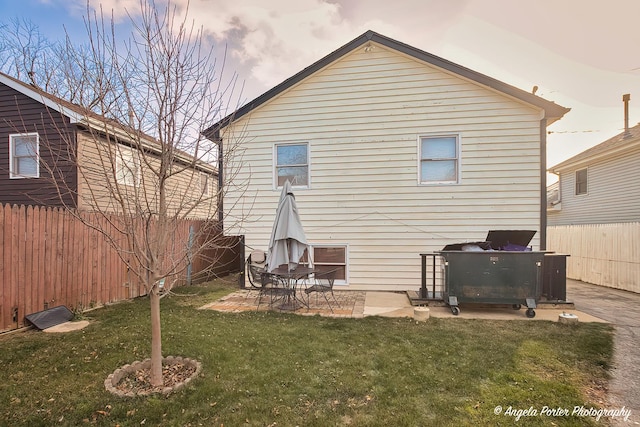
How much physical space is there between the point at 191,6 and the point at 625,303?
10482 mm

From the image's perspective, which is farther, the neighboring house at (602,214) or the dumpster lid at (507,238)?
the neighboring house at (602,214)

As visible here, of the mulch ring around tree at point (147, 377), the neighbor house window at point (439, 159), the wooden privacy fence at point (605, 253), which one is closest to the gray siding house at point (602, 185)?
the wooden privacy fence at point (605, 253)

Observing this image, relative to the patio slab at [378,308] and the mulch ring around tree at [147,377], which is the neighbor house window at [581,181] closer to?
the patio slab at [378,308]

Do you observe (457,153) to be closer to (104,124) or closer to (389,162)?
(389,162)

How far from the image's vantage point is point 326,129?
27.5 ft

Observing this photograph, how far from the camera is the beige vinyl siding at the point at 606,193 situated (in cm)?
1155

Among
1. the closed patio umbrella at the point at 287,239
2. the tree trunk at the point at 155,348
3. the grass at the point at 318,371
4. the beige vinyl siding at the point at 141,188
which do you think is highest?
the beige vinyl siding at the point at 141,188

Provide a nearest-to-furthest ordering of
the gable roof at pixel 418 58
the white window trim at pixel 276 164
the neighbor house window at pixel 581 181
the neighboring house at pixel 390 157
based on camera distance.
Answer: the gable roof at pixel 418 58 → the neighboring house at pixel 390 157 → the white window trim at pixel 276 164 → the neighbor house window at pixel 581 181

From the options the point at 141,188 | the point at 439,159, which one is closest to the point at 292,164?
the point at 439,159

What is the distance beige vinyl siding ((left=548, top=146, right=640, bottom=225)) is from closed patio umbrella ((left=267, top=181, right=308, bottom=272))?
13.3 m

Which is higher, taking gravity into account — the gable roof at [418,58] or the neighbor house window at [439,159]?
the gable roof at [418,58]

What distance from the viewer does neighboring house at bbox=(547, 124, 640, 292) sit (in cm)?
881

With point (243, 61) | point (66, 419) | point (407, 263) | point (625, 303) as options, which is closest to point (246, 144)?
point (243, 61)

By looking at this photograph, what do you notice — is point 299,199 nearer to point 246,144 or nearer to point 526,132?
point 246,144
